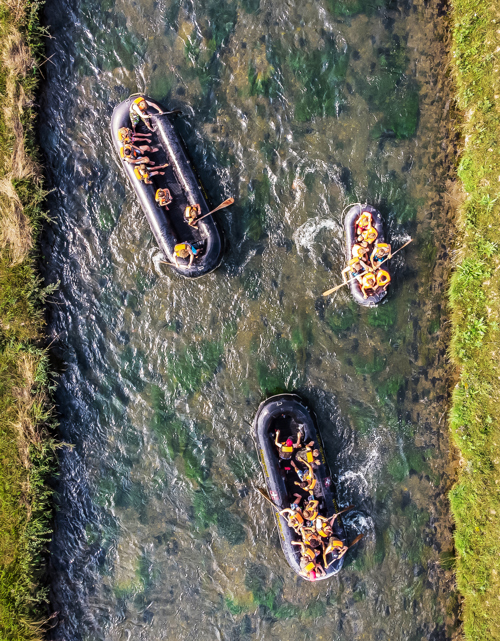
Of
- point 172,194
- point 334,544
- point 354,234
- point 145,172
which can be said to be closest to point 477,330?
point 354,234

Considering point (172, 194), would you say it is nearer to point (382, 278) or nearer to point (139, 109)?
point (139, 109)

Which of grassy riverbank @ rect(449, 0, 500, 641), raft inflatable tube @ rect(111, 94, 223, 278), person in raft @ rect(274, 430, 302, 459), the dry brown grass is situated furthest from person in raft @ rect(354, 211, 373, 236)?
the dry brown grass

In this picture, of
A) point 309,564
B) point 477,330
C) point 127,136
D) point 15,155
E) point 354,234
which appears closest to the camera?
point 127,136

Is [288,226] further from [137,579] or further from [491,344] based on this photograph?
[137,579]

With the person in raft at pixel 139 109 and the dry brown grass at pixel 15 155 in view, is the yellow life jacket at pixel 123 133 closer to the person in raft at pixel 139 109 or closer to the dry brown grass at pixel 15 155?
the person in raft at pixel 139 109

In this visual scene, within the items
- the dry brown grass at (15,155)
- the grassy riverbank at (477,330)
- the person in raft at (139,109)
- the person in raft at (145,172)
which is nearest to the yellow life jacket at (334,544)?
the grassy riverbank at (477,330)

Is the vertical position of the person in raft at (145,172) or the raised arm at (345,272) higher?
the person in raft at (145,172)
